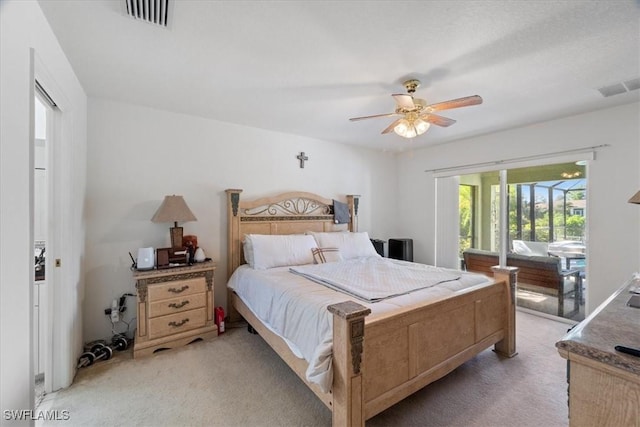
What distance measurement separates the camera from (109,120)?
2.79m

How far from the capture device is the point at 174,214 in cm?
275

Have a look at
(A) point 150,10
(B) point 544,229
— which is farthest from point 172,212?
(B) point 544,229

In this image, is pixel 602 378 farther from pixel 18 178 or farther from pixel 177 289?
pixel 177 289

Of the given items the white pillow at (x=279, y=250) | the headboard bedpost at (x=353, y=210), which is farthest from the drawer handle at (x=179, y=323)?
the headboard bedpost at (x=353, y=210)

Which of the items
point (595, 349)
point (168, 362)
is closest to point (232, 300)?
point (168, 362)

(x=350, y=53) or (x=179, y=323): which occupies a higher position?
(x=350, y=53)

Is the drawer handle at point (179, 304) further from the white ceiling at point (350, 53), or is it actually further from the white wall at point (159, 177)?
the white ceiling at point (350, 53)

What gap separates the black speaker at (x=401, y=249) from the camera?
462cm

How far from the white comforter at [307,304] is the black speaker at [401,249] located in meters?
1.73

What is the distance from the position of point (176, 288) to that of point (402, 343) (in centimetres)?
218

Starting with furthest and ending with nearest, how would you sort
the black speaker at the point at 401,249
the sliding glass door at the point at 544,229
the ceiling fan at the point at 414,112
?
the black speaker at the point at 401,249
the sliding glass door at the point at 544,229
the ceiling fan at the point at 414,112

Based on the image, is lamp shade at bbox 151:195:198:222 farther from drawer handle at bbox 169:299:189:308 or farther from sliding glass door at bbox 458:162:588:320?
sliding glass door at bbox 458:162:588:320

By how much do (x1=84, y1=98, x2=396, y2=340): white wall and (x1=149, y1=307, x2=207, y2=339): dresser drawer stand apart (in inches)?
20.4

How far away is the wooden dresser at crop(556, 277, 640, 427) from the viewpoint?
0.80 metres
